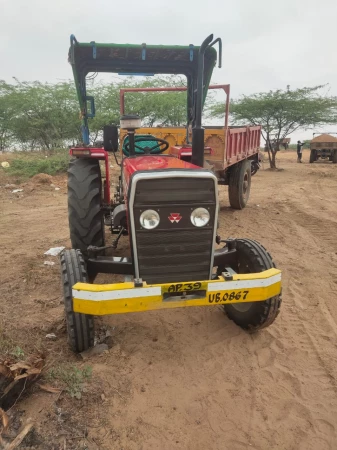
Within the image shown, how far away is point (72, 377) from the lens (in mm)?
2621

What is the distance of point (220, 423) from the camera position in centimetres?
244

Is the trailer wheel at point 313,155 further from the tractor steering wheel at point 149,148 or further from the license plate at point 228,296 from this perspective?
the license plate at point 228,296

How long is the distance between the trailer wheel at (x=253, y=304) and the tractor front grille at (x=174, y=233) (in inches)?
18.9

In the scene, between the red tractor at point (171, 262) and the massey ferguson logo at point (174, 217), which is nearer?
the red tractor at point (171, 262)

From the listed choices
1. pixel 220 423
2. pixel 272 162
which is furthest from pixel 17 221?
pixel 272 162

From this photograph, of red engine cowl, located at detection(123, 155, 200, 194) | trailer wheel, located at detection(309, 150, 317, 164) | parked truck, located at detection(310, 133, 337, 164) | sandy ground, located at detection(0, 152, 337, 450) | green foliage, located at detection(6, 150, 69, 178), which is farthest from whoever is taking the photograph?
A: trailer wheel, located at detection(309, 150, 317, 164)

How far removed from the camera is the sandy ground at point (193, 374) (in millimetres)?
2318

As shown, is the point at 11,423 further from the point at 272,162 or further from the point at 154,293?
the point at 272,162

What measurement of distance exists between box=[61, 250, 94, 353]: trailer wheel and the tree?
52.3 ft

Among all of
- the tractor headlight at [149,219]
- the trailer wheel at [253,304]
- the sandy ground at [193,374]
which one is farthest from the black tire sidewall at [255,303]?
the tractor headlight at [149,219]

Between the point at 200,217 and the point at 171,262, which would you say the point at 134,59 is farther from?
the point at 171,262

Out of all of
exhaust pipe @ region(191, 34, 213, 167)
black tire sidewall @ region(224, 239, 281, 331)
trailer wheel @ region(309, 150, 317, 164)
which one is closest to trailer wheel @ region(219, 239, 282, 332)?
black tire sidewall @ region(224, 239, 281, 331)

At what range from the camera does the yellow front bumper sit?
8.43 feet

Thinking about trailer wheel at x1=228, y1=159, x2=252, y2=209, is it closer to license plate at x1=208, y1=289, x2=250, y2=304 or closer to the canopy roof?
the canopy roof
